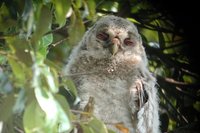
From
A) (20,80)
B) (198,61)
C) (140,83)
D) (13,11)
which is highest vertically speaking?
(13,11)

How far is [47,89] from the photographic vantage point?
5.23ft

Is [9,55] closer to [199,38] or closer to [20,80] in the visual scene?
[20,80]

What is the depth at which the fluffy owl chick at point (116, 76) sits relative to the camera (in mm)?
3059

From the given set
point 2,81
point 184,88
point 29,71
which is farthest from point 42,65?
point 184,88

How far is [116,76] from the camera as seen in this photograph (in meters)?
Result: 3.29

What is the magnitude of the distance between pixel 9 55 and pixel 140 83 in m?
1.71

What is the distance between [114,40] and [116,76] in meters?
0.24

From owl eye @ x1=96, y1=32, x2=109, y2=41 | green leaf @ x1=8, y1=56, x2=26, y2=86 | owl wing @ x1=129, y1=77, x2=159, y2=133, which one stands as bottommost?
owl wing @ x1=129, y1=77, x2=159, y2=133

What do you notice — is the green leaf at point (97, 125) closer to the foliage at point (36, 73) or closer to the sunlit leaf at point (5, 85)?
the foliage at point (36, 73)

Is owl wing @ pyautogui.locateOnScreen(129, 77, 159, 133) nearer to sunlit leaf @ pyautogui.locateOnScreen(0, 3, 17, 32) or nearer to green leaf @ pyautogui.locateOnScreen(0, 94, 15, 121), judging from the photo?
sunlit leaf @ pyautogui.locateOnScreen(0, 3, 17, 32)

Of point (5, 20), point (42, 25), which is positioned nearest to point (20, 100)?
point (42, 25)

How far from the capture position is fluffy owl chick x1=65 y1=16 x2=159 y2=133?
10.0ft

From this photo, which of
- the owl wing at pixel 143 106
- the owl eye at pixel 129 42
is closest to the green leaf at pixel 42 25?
the owl wing at pixel 143 106

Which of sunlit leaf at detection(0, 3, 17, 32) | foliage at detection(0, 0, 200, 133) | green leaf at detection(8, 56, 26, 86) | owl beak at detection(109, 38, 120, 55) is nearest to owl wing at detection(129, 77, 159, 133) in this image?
owl beak at detection(109, 38, 120, 55)
